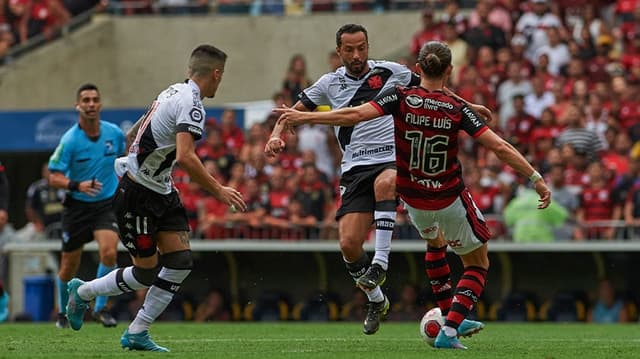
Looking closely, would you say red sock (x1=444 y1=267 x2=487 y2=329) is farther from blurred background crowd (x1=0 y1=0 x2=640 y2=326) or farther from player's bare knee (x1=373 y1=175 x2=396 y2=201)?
blurred background crowd (x1=0 y1=0 x2=640 y2=326)

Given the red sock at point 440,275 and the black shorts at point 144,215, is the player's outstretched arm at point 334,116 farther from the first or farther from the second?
the red sock at point 440,275

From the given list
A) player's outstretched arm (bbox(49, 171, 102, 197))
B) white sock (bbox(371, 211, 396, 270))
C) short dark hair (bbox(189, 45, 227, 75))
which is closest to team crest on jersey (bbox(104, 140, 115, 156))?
player's outstretched arm (bbox(49, 171, 102, 197))

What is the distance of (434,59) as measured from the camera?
442 inches

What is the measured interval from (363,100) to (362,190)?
2.68 ft

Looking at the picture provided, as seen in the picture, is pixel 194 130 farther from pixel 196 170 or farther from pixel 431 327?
pixel 431 327

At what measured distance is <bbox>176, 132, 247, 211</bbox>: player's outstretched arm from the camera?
Result: 10.6m

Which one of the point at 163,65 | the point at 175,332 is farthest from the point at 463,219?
the point at 163,65

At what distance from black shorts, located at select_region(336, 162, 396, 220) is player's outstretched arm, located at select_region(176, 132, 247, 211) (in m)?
2.61

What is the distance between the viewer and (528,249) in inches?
790

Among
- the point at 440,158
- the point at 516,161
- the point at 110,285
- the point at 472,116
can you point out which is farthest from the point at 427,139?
the point at 110,285

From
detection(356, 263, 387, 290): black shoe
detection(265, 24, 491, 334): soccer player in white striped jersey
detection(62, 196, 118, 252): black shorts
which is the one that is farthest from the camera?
detection(62, 196, 118, 252): black shorts

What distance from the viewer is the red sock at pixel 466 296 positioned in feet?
37.9

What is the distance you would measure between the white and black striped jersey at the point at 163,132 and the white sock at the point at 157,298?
655mm

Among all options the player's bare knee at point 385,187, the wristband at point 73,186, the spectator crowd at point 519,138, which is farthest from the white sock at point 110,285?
the spectator crowd at point 519,138
